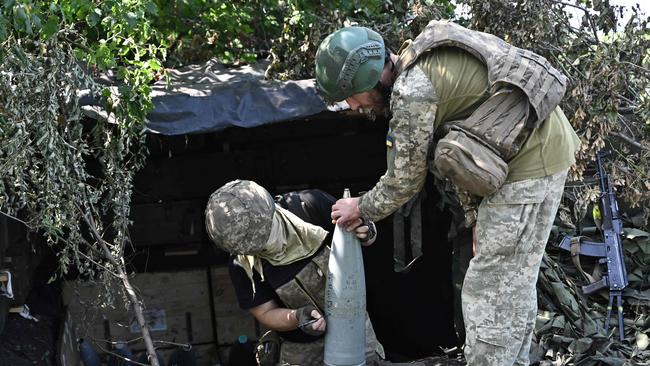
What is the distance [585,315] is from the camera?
4.54 m

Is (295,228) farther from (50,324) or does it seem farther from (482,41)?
(50,324)

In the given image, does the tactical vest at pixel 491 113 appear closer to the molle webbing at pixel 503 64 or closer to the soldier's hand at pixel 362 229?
the molle webbing at pixel 503 64

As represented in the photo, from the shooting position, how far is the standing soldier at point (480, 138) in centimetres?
294

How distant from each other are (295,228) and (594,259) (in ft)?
7.06

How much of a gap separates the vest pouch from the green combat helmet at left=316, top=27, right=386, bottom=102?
0.35m

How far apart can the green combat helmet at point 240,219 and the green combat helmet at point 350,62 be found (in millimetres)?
553

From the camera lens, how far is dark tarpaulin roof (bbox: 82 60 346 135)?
14.2 feet

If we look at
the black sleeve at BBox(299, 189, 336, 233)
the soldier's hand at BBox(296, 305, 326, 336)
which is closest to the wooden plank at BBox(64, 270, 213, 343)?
the black sleeve at BBox(299, 189, 336, 233)

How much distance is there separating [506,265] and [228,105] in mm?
1932

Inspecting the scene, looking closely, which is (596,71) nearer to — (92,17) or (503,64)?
(503,64)

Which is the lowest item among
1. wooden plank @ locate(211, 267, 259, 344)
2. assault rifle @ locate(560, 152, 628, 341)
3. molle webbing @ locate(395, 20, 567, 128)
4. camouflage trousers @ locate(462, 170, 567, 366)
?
wooden plank @ locate(211, 267, 259, 344)

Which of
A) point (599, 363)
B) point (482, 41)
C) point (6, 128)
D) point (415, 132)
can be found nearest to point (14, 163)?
point (6, 128)

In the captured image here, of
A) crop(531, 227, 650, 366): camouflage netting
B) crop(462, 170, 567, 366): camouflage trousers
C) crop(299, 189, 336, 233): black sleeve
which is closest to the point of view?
crop(462, 170, 567, 366): camouflage trousers

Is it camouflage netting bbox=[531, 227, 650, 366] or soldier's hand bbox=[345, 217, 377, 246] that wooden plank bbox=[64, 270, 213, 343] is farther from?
soldier's hand bbox=[345, 217, 377, 246]
